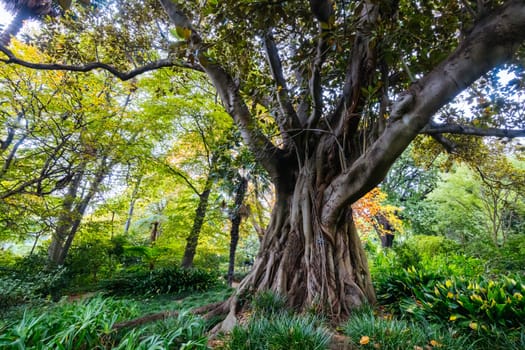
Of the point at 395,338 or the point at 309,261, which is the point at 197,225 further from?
the point at 395,338

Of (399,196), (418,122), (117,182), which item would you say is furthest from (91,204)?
(399,196)

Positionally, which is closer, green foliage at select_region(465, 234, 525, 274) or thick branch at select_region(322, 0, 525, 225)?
thick branch at select_region(322, 0, 525, 225)

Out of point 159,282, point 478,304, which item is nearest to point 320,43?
point 478,304

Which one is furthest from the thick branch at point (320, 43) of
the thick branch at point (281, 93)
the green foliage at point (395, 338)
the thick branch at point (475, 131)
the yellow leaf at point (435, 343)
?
the yellow leaf at point (435, 343)

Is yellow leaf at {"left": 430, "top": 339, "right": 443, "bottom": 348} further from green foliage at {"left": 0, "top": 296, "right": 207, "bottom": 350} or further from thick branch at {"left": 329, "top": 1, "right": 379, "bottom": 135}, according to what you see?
thick branch at {"left": 329, "top": 1, "right": 379, "bottom": 135}

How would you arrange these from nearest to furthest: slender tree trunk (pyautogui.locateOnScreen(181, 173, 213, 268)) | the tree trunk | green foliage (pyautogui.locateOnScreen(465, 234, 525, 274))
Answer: the tree trunk, green foliage (pyautogui.locateOnScreen(465, 234, 525, 274)), slender tree trunk (pyautogui.locateOnScreen(181, 173, 213, 268))

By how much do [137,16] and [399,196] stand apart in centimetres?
1400

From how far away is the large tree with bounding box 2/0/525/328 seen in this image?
2363 mm

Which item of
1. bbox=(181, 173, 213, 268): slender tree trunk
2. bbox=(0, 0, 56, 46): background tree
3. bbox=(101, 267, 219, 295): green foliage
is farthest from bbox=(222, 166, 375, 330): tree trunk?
bbox=(0, 0, 56, 46): background tree

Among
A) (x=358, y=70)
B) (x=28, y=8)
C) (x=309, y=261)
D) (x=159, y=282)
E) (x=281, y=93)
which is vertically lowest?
(x=159, y=282)

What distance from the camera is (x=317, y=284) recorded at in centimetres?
343

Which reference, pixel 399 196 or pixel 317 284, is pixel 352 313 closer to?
pixel 317 284

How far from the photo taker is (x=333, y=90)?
4473mm

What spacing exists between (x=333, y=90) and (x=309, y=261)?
120 inches
